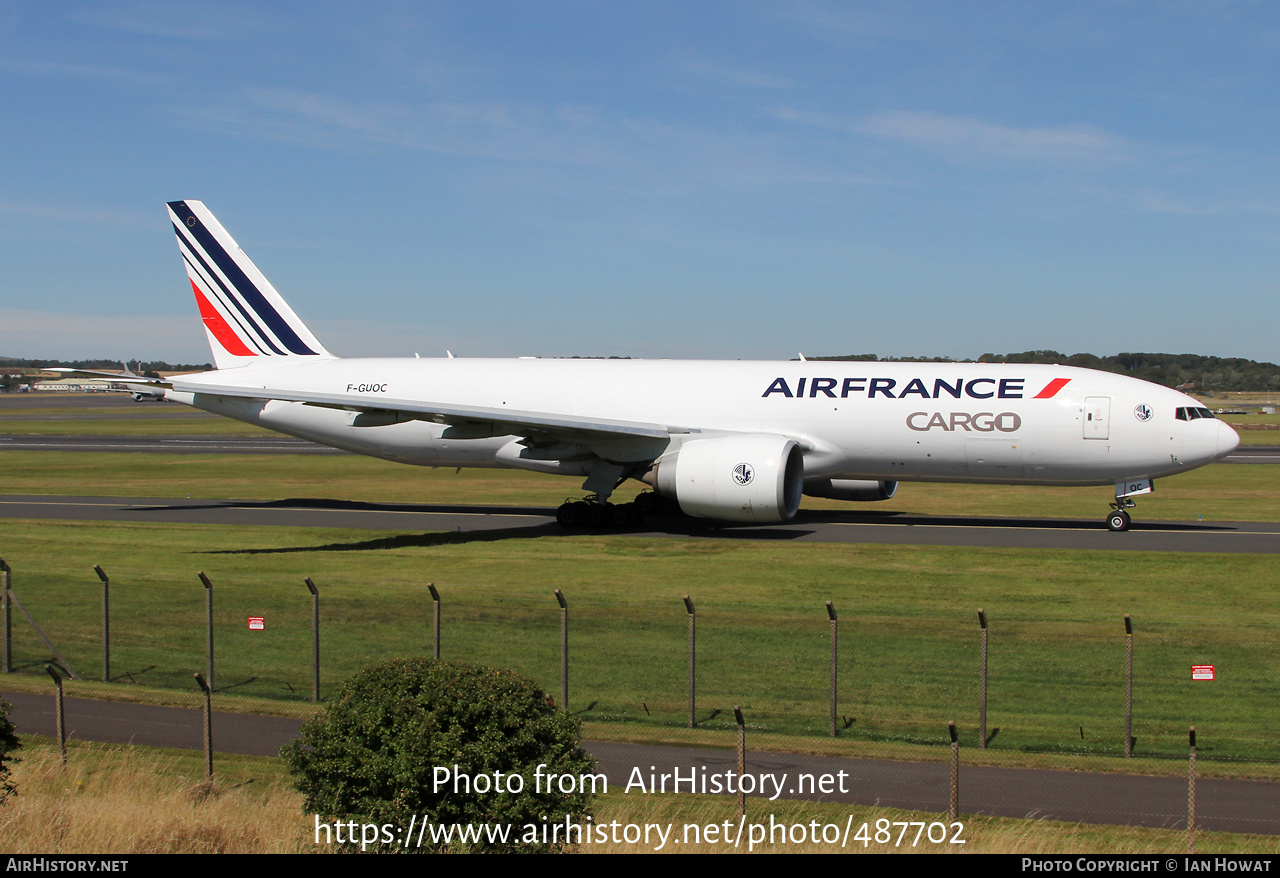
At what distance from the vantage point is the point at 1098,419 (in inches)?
1210

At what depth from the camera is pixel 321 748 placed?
9.15 metres

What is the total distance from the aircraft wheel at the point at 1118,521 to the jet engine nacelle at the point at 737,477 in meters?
9.15

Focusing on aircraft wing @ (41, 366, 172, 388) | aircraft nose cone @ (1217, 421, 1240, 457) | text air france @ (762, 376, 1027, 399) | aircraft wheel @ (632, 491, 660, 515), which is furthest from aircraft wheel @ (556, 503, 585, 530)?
aircraft nose cone @ (1217, 421, 1240, 457)

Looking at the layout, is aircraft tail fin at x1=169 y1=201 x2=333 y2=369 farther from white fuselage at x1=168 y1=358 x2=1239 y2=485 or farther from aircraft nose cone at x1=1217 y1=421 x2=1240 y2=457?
aircraft nose cone at x1=1217 y1=421 x2=1240 y2=457

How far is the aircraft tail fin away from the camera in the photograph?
39.2 m

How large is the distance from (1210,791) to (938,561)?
1495 centimetres

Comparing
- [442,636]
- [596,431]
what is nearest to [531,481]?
[596,431]

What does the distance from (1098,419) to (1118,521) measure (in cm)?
346

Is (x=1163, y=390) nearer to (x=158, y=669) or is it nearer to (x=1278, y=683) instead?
(x=1278, y=683)

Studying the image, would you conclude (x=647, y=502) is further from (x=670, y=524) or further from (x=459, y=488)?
(x=459, y=488)

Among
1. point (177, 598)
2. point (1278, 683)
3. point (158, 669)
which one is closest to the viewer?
point (1278, 683)

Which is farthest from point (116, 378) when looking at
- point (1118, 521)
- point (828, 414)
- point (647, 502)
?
point (1118, 521)

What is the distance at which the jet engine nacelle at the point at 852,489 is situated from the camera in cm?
3584
